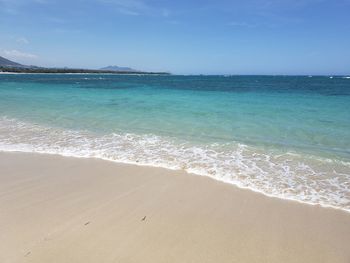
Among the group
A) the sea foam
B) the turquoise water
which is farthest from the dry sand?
the turquoise water

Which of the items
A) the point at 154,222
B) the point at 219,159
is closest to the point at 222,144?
the point at 219,159

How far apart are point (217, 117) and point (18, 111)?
1024 centimetres

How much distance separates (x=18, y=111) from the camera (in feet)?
48.3

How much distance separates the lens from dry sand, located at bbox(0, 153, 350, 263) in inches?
128

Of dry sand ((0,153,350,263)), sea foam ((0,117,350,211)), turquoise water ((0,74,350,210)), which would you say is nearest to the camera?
dry sand ((0,153,350,263))

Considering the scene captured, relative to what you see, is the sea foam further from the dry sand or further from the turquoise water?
the dry sand

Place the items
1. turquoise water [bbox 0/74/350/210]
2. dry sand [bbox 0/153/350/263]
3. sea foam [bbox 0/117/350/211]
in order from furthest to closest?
turquoise water [bbox 0/74/350/210] → sea foam [bbox 0/117/350/211] → dry sand [bbox 0/153/350/263]

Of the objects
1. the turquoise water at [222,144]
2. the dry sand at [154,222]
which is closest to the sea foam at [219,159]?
the turquoise water at [222,144]

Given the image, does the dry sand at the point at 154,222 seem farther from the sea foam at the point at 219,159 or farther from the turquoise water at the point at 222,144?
the turquoise water at the point at 222,144

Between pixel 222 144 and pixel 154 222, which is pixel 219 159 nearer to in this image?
pixel 222 144

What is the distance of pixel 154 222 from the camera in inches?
157

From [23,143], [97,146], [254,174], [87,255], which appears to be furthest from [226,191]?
[23,143]

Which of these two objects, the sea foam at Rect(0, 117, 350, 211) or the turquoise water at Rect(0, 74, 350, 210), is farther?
the turquoise water at Rect(0, 74, 350, 210)

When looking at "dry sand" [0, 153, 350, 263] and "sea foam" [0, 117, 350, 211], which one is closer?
"dry sand" [0, 153, 350, 263]
